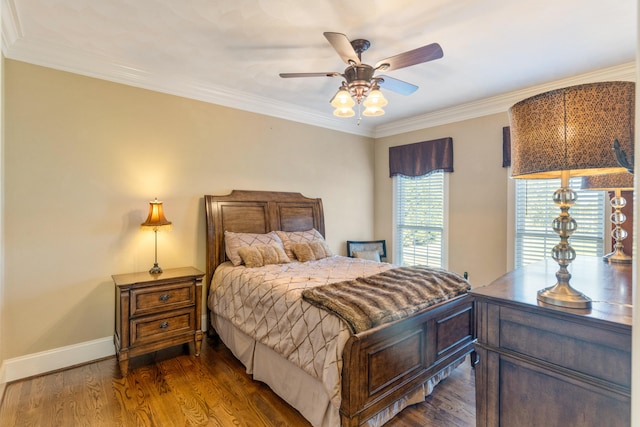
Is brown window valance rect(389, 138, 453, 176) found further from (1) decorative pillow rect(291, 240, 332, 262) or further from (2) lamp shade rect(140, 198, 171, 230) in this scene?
(2) lamp shade rect(140, 198, 171, 230)

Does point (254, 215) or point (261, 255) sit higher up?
point (254, 215)

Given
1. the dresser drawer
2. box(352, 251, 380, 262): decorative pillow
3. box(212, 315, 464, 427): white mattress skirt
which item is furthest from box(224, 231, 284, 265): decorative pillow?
the dresser drawer

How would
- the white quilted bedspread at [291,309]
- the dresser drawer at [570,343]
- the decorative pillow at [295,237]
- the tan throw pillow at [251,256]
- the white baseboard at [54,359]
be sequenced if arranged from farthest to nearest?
the decorative pillow at [295,237] < the tan throw pillow at [251,256] < the white baseboard at [54,359] < the white quilted bedspread at [291,309] < the dresser drawer at [570,343]

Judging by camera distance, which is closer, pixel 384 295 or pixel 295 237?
pixel 384 295

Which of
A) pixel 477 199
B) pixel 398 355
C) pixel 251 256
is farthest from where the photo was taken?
pixel 477 199

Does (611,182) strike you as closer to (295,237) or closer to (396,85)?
(396,85)

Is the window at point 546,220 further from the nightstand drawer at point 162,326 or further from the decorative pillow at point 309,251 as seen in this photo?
the nightstand drawer at point 162,326

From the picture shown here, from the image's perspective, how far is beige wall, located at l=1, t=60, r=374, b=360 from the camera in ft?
8.13

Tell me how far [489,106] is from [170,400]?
451cm

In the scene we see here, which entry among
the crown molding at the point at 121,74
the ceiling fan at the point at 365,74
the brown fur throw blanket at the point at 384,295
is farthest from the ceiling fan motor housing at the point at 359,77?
the crown molding at the point at 121,74

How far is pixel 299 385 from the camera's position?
203 centimetres

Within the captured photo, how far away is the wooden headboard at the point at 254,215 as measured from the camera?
3.38 meters

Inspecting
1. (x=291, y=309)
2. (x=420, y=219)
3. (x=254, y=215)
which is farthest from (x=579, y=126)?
(x=420, y=219)

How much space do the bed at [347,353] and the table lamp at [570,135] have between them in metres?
1.07
